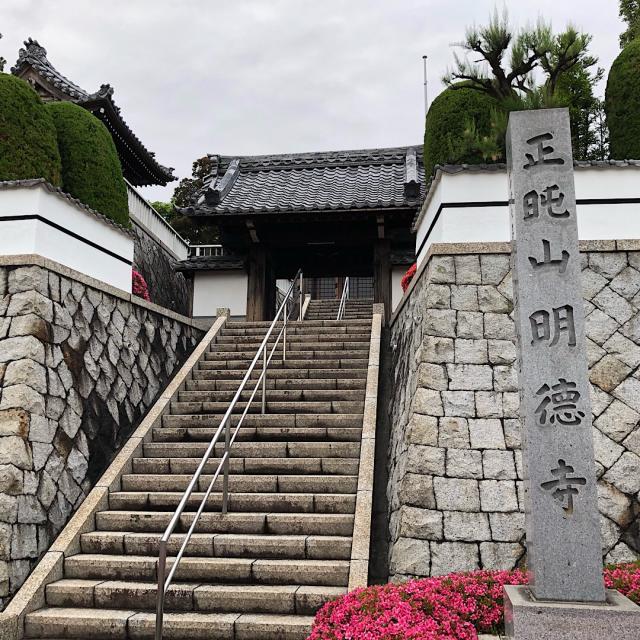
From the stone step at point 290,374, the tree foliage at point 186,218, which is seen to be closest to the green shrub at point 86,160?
the stone step at point 290,374

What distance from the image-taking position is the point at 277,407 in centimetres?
764

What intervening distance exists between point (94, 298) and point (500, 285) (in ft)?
15.0

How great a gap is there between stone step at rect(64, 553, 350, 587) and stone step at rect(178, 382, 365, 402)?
2.83 m

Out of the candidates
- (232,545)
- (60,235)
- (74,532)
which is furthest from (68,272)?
(232,545)

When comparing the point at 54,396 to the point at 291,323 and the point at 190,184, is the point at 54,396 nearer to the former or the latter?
the point at 291,323

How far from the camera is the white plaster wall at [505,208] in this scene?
605cm

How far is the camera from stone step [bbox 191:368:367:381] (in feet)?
27.5

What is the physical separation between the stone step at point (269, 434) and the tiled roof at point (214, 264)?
598 cm

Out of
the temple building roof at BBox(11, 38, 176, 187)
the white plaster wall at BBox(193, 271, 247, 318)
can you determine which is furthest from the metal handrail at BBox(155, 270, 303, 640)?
the temple building roof at BBox(11, 38, 176, 187)

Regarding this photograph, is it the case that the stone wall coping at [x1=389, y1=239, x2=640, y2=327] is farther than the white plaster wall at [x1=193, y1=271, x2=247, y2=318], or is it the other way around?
the white plaster wall at [x1=193, y1=271, x2=247, y2=318]

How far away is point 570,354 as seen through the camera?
140 inches

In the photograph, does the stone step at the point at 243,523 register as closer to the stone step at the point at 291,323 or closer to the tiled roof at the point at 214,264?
the stone step at the point at 291,323

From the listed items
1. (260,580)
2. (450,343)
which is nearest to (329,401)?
(450,343)

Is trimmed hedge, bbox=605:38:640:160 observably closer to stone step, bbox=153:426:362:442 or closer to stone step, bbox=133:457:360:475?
stone step, bbox=153:426:362:442
